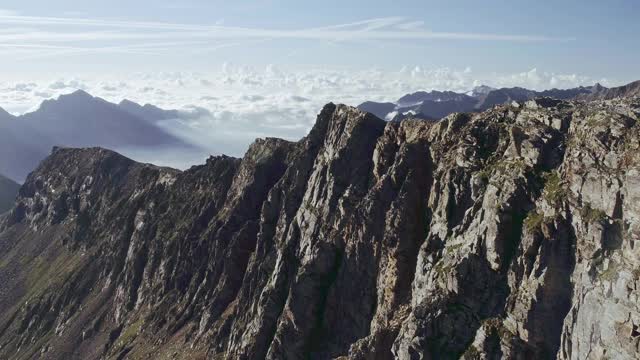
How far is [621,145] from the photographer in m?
88.6

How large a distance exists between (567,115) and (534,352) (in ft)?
140

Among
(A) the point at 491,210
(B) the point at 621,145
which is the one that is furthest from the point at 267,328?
(B) the point at 621,145

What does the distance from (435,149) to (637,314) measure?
62823 millimetres

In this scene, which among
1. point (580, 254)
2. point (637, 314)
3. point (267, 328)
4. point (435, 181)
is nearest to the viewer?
point (637, 314)

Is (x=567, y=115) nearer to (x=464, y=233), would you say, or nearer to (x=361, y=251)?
(x=464, y=233)

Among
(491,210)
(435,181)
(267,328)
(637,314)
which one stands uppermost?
(435,181)

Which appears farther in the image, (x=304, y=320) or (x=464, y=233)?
(x=304, y=320)

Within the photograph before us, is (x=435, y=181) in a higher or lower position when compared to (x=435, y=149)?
lower

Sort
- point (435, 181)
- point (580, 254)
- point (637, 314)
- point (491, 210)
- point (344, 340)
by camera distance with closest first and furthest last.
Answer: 1. point (637, 314)
2. point (580, 254)
3. point (491, 210)
4. point (435, 181)
5. point (344, 340)

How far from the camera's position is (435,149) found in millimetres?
130000

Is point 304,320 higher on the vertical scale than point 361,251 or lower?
lower

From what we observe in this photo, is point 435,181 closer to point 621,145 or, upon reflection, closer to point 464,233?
point 464,233

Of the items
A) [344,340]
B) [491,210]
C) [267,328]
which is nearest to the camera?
[491,210]

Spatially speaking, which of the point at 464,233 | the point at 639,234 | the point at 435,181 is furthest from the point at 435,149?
the point at 639,234
